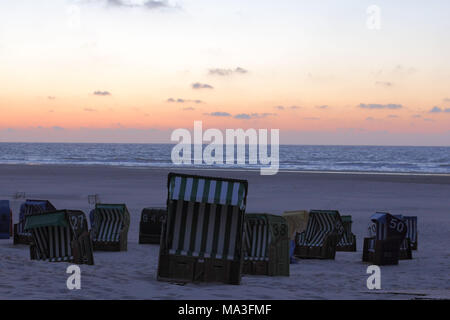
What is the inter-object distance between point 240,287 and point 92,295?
251 cm

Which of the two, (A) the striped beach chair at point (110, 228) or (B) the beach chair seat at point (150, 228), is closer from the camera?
(A) the striped beach chair at point (110, 228)

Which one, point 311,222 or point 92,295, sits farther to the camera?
point 311,222

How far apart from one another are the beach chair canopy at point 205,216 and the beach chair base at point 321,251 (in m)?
5.90

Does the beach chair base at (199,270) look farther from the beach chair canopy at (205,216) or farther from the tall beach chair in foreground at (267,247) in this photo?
the tall beach chair in foreground at (267,247)

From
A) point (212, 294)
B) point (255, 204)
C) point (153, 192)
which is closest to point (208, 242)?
point (212, 294)

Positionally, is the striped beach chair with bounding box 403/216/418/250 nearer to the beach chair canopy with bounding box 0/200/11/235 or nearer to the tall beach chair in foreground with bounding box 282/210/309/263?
the tall beach chair in foreground with bounding box 282/210/309/263

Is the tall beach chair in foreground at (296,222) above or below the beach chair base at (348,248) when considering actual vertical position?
above

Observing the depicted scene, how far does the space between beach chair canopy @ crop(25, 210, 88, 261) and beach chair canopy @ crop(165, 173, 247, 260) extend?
2.97 metres

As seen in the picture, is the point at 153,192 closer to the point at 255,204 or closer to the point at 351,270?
Answer: the point at 255,204

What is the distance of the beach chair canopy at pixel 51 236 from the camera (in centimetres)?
1199

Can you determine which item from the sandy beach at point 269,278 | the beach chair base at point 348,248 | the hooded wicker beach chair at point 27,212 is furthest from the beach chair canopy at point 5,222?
the beach chair base at point 348,248

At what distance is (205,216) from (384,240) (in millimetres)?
6264

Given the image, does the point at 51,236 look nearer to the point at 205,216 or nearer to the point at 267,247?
the point at 205,216

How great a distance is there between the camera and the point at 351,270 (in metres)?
13.4
